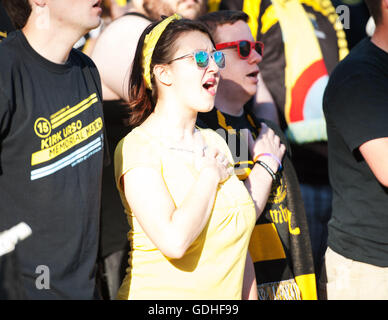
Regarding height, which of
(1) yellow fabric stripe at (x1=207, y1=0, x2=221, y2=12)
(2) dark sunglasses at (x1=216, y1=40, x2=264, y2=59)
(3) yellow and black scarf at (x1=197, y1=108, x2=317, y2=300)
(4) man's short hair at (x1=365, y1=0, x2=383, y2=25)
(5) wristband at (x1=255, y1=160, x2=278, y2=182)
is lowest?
(3) yellow and black scarf at (x1=197, y1=108, x2=317, y2=300)

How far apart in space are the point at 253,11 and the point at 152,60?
1.93 metres

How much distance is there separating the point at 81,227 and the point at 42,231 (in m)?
0.15

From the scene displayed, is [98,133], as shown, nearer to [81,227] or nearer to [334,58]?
[81,227]

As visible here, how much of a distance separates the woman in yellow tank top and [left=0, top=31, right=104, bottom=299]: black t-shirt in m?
0.18

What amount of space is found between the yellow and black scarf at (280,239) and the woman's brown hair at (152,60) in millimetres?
311

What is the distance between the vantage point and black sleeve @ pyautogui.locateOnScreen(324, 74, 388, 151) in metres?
2.45

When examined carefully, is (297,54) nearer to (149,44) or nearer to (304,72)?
(304,72)

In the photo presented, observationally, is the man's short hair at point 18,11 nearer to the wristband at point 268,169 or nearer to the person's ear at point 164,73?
the person's ear at point 164,73

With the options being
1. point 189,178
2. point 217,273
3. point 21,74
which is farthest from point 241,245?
point 21,74

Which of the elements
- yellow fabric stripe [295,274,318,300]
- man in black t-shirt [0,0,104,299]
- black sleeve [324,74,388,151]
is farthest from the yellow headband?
yellow fabric stripe [295,274,318,300]

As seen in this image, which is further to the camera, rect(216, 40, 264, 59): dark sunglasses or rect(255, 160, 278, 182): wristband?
rect(216, 40, 264, 59): dark sunglasses

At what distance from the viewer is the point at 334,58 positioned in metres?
3.95

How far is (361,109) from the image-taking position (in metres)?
2.49

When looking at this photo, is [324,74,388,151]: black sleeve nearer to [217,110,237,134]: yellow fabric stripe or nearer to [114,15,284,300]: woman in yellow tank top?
[217,110,237,134]: yellow fabric stripe
